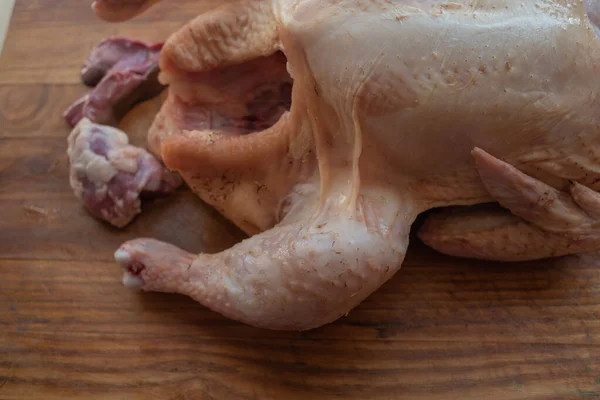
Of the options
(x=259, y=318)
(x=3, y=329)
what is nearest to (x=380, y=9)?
(x=259, y=318)

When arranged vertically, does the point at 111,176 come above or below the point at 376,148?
below

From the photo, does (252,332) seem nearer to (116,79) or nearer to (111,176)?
(111,176)

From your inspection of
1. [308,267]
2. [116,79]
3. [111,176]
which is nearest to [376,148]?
[308,267]

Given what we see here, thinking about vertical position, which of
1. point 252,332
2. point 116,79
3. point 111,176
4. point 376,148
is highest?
point 376,148

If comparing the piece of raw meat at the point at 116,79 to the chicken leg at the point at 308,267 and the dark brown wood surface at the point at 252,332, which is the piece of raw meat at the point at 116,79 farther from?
the chicken leg at the point at 308,267

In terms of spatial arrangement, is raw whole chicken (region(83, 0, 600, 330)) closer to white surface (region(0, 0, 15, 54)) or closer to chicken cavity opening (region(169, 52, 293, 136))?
chicken cavity opening (region(169, 52, 293, 136))

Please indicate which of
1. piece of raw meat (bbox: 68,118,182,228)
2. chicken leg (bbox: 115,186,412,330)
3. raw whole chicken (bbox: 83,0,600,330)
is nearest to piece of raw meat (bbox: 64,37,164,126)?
piece of raw meat (bbox: 68,118,182,228)

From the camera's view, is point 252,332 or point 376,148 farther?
point 252,332

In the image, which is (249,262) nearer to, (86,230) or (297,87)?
(297,87)
